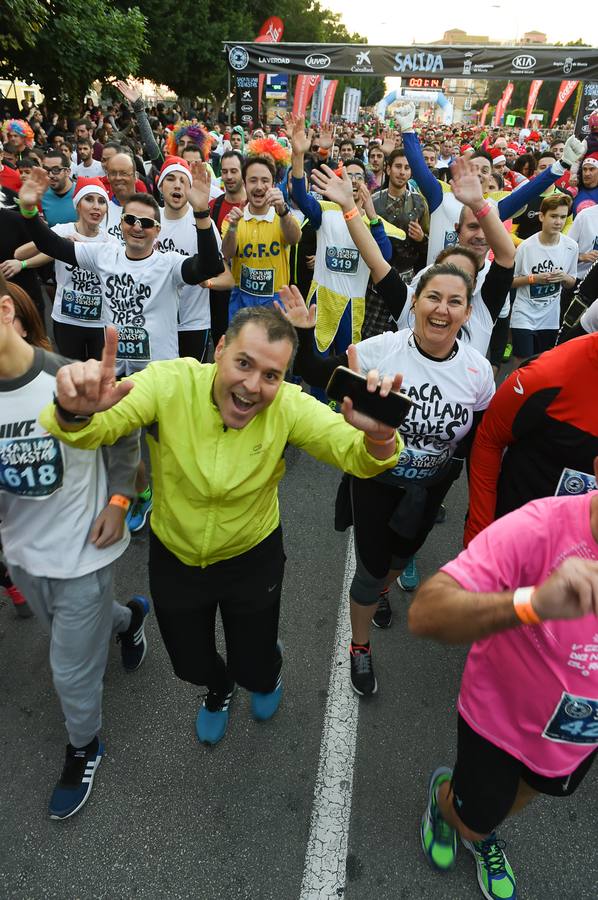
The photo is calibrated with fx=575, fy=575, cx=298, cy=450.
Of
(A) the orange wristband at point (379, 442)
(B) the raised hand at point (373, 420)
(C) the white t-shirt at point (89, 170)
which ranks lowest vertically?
(A) the orange wristband at point (379, 442)

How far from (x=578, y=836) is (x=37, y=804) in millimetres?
2205

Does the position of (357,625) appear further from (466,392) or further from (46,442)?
(46,442)

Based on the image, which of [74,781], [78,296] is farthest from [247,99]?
[74,781]

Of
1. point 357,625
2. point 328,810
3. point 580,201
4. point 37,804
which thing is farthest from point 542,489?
point 580,201

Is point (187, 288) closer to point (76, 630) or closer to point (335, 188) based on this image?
point (335, 188)

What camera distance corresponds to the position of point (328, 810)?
238 centimetres

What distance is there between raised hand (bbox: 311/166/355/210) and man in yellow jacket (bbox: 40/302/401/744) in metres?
1.64

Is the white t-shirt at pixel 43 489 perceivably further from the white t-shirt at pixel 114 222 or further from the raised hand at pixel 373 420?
the white t-shirt at pixel 114 222

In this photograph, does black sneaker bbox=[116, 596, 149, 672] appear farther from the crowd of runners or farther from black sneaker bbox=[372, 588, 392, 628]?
black sneaker bbox=[372, 588, 392, 628]

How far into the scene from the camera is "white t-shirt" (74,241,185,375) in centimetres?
386

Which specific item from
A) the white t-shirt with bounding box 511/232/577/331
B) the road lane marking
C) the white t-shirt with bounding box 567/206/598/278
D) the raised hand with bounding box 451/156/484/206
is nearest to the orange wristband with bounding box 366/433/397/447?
the road lane marking

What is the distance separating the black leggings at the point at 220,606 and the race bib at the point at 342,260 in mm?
3332

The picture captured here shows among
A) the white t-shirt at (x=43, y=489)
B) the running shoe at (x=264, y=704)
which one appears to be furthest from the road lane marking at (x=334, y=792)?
the white t-shirt at (x=43, y=489)

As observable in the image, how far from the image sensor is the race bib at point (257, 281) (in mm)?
5352
